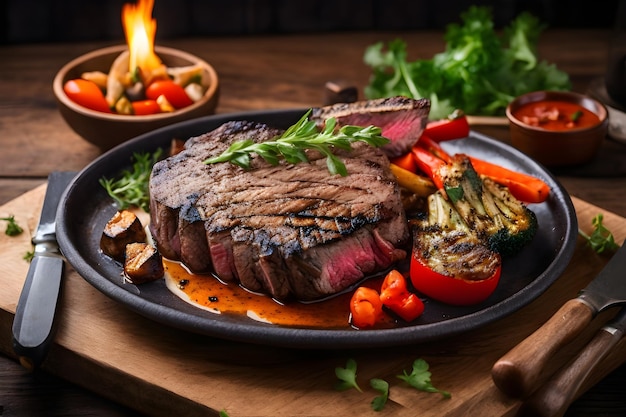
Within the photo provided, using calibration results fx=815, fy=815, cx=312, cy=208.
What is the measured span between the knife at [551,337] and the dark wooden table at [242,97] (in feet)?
1.45

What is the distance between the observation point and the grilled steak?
13.9 ft

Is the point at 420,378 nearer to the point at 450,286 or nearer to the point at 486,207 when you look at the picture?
the point at 450,286

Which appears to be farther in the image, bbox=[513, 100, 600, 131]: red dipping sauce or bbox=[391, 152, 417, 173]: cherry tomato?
bbox=[513, 100, 600, 131]: red dipping sauce

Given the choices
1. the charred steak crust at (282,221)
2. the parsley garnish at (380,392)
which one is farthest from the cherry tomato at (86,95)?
the parsley garnish at (380,392)

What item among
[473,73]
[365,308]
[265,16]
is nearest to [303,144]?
[365,308]

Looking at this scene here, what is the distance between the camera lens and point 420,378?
3197 mm

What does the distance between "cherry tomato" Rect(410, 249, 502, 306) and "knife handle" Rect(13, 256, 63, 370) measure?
1.58 m

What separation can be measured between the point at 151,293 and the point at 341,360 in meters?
0.92

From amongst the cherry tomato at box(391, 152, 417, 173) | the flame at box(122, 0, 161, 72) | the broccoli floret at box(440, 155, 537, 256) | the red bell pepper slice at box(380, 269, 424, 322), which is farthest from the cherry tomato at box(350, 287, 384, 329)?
the flame at box(122, 0, 161, 72)

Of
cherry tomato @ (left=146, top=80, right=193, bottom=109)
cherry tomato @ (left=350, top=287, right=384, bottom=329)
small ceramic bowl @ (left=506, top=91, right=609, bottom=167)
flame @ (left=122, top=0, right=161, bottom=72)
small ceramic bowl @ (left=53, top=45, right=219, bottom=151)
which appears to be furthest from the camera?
flame @ (left=122, top=0, right=161, bottom=72)

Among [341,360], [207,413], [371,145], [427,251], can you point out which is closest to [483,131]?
[371,145]

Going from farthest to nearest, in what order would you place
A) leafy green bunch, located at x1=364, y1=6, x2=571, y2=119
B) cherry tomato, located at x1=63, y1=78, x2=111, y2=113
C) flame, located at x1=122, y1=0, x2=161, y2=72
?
1. leafy green bunch, located at x1=364, y1=6, x2=571, y2=119
2. flame, located at x1=122, y1=0, x2=161, y2=72
3. cherry tomato, located at x1=63, y1=78, x2=111, y2=113

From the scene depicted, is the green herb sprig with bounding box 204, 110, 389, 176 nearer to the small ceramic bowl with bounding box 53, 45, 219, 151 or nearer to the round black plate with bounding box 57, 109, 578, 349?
the round black plate with bounding box 57, 109, 578, 349

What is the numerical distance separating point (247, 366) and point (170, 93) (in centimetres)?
248
